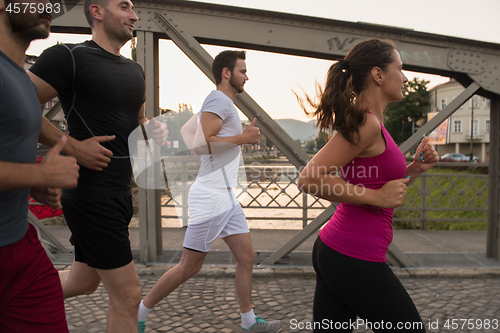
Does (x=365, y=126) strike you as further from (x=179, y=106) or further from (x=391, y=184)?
(x=179, y=106)

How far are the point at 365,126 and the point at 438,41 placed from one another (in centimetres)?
368

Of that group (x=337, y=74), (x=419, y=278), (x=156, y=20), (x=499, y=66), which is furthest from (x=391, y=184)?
(x=499, y=66)

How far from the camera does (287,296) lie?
148 inches

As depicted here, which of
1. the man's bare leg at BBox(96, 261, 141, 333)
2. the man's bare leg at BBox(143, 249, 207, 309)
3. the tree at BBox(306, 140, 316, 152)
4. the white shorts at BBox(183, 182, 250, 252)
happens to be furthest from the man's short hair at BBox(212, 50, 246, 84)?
the man's bare leg at BBox(96, 261, 141, 333)

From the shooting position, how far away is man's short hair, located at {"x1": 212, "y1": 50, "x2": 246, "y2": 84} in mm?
3160

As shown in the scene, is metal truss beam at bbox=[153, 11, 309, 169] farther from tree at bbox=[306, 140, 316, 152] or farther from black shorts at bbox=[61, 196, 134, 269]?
black shorts at bbox=[61, 196, 134, 269]

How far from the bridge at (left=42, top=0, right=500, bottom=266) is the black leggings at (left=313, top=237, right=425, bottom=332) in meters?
2.60

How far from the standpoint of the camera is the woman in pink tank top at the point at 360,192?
162 cm

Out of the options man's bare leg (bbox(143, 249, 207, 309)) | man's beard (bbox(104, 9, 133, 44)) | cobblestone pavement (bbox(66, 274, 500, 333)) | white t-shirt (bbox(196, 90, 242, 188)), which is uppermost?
man's beard (bbox(104, 9, 133, 44))

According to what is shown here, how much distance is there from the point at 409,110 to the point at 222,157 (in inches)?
2516

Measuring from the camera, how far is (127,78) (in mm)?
2096

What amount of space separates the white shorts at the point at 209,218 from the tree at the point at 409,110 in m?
61.5

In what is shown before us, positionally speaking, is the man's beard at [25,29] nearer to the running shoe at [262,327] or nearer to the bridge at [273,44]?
the running shoe at [262,327]

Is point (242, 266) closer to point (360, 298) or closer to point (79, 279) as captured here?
point (79, 279)
